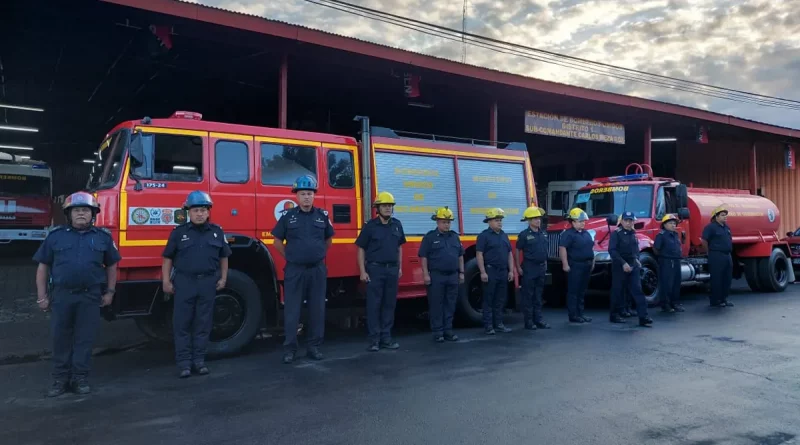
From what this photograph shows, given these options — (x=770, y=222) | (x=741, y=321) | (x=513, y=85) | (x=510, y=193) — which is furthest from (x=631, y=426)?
(x=770, y=222)

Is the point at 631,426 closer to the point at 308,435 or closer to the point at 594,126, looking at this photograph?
the point at 308,435

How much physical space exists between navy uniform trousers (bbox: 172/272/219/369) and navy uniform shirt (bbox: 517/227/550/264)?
15.1 feet


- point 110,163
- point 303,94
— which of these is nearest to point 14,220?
point 303,94

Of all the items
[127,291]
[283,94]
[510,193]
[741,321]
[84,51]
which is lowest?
[741,321]

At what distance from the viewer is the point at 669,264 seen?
10250 millimetres

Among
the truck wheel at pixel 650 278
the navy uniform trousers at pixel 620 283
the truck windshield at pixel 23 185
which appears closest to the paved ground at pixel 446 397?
the navy uniform trousers at pixel 620 283

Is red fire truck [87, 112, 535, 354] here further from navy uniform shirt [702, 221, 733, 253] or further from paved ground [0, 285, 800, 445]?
navy uniform shirt [702, 221, 733, 253]

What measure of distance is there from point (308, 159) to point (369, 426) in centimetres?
394

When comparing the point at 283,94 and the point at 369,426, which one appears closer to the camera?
the point at 369,426

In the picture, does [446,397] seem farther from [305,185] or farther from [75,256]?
[75,256]

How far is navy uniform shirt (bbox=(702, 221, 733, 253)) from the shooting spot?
10.8 meters

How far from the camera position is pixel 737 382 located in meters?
5.57

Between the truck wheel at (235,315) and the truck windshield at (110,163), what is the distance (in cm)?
160

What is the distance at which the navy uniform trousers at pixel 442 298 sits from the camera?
7.70 m
